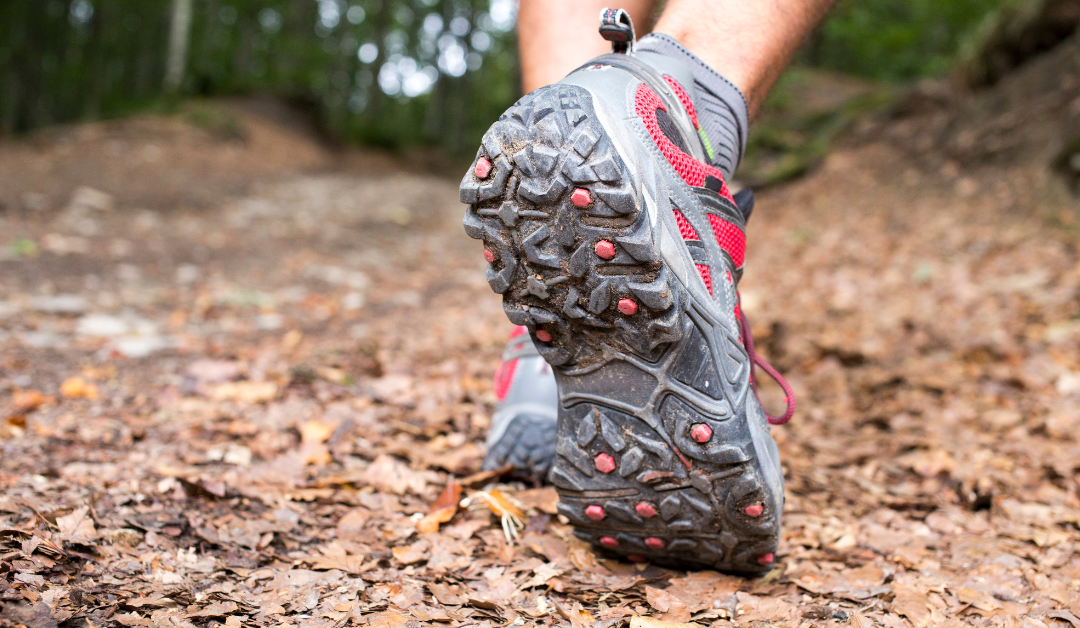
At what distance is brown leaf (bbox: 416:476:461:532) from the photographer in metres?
1.34

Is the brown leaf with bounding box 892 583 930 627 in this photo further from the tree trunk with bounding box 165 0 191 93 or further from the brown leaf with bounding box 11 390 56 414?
the tree trunk with bounding box 165 0 191 93

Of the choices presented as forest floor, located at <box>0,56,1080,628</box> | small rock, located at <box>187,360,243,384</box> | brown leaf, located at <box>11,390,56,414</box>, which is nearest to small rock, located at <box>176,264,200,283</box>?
forest floor, located at <box>0,56,1080,628</box>

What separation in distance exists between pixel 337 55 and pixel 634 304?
72.4 feet

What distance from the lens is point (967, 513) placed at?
1.48 metres

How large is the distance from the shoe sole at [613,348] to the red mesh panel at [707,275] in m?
0.07

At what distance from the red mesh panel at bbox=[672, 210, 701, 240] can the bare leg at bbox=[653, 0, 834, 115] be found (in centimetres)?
38

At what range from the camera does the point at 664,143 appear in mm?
1111

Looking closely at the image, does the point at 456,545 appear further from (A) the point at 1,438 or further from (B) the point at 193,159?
(B) the point at 193,159

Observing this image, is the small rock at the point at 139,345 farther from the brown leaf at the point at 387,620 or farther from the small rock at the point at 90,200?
the small rock at the point at 90,200

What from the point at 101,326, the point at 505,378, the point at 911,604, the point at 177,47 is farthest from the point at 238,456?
the point at 177,47

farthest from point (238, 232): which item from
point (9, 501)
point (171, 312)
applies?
point (9, 501)

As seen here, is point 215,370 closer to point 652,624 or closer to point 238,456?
point 238,456

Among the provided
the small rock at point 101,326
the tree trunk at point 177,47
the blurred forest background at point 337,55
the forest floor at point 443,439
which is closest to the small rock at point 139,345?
the forest floor at point 443,439

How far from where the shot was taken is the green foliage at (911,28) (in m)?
11.2
